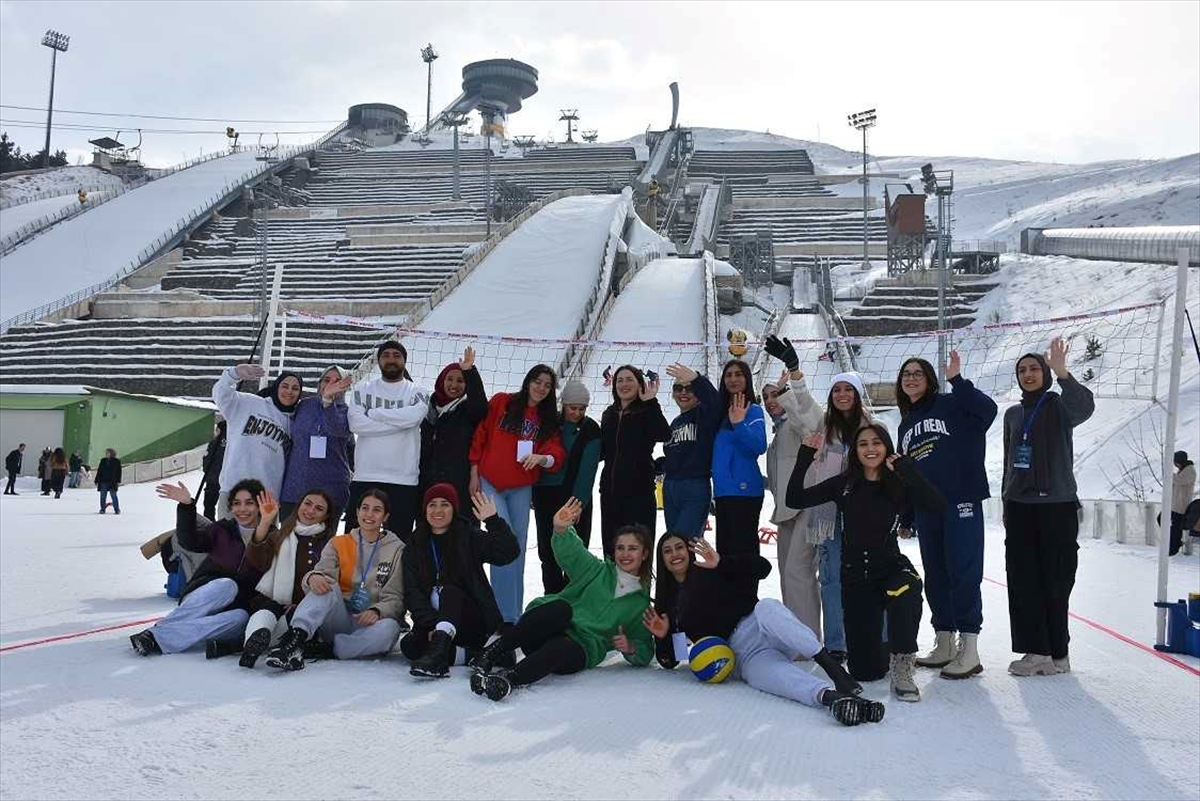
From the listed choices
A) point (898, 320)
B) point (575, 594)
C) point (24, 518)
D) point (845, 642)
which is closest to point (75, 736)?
point (575, 594)

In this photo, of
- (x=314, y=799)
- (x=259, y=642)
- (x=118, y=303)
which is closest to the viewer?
(x=314, y=799)

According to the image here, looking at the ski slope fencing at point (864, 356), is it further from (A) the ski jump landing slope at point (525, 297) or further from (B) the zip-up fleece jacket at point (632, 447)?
(B) the zip-up fleece jacket at point (632, 447)

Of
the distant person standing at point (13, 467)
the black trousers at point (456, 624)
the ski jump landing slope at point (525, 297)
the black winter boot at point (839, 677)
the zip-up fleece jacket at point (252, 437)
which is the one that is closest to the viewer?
the black winter boot at point (839, 677)

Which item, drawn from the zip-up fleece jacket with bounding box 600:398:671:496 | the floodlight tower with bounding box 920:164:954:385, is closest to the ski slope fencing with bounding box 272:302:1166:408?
the floodlight tower with bounding box 920:164:954:385

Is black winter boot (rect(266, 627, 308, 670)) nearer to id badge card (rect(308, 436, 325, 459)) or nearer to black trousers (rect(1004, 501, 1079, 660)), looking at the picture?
id badge card (rect(308, 436, 325, 459))

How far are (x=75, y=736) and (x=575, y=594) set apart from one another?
216 centimetres

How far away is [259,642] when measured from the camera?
4645mm

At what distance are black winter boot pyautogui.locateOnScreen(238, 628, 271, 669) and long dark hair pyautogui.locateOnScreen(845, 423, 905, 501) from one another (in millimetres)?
2688

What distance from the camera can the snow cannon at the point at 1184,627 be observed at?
5.63 meters

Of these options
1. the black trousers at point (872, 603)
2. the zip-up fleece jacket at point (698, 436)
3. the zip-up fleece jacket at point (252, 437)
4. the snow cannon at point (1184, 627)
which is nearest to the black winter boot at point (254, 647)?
the zip-up fleece jacket at point (252, 437)

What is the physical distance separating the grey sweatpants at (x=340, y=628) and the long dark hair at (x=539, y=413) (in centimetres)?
130

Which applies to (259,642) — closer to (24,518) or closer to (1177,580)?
(1177,580)

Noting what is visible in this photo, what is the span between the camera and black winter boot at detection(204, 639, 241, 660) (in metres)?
4.77

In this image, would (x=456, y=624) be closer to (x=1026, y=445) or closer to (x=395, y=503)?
(x=395, y=503)
